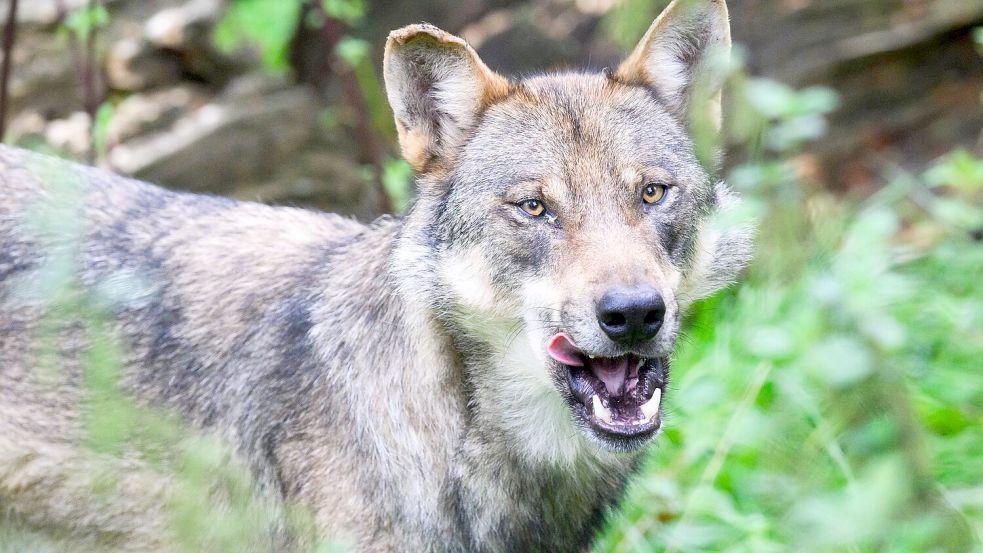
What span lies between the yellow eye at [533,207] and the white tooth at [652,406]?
0.70 meters

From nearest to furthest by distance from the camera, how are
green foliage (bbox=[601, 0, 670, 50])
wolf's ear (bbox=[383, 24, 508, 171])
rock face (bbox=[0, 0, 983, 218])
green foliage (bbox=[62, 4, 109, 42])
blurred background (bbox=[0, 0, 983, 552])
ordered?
green foliage (bbox=[601, 0, 670, 50]), wolf's ear (bbox=[383, 24, 508, 171]), blurred background (bbox=[0, 0, 983, 552]), green foliage (bbox=[62, 4, 109, 42]), rock face (bbox=[0, 0, 983, 218])

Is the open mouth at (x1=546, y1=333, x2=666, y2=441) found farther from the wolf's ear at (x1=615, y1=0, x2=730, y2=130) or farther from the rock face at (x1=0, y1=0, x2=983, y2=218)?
the rock face at (x1=0, y1=0, x2=983, y2=218)

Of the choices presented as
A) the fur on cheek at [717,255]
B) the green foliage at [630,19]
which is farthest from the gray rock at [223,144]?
the green foliage at [630,19]

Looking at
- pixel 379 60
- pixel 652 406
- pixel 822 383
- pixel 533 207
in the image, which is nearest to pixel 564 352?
pixel 652 406

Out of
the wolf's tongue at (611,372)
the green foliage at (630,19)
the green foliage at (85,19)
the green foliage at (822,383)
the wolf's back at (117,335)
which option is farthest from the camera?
the green foliage at (85,19)

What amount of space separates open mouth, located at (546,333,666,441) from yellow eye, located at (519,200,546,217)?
0.45m

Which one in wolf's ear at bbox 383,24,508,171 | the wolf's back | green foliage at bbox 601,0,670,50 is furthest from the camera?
the wolf's back

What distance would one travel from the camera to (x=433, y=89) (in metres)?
3.96

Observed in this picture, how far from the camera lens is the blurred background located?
15.1ft

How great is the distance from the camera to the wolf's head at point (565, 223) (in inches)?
134

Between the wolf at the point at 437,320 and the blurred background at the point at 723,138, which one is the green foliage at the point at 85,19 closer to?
the blurred background at the point at 723,138

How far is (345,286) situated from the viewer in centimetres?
409

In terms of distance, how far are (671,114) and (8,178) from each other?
8.87 ft

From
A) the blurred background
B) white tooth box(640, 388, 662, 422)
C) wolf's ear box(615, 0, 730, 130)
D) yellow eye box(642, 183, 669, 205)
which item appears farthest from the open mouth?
wolf's ear box(615, 0, 730, 130)
